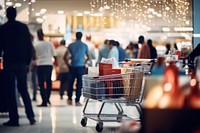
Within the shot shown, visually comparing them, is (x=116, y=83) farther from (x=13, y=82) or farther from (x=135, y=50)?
(x=135, y=50)

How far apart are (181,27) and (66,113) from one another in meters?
3.36

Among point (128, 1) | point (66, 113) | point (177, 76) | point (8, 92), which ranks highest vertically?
point (128, 1)

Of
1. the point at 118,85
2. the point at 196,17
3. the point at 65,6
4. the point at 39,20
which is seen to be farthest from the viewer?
the point at 39,20

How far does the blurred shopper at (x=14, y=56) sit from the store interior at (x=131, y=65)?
14.5 inches

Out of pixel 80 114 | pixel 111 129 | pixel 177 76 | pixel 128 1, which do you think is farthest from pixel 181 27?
pixel 177 76

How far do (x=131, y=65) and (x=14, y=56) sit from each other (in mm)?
1478

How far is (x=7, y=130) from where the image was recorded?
5.90m

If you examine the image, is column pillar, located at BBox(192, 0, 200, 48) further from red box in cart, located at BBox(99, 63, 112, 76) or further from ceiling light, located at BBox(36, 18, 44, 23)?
ceiling light, located at BBox(36, 18, 44, 23)

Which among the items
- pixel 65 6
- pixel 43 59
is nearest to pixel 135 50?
pixel 65 6

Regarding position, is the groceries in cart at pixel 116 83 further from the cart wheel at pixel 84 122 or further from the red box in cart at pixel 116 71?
the cart wheel at pixel 84 122

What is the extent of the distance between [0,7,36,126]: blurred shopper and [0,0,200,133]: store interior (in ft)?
1.21

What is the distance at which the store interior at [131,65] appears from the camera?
6.79 feet

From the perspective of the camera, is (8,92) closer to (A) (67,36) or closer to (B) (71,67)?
(B) (71,67)

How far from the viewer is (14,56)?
626 cm
